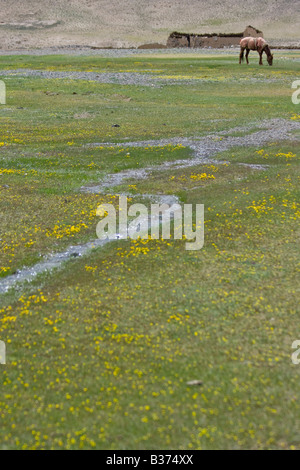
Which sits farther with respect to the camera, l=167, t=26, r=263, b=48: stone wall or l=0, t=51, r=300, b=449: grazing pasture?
l=167, t=26, r=263, b=48: stone wall

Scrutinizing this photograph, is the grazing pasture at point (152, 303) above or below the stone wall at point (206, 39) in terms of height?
below

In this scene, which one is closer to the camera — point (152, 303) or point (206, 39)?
point (152, 303)

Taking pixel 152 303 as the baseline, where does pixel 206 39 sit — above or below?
above

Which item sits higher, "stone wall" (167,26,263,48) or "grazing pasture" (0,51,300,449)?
"stone wall" (167,26,263,48)

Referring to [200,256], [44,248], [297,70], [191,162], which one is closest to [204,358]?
[200,256]

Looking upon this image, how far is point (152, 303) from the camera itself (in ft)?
45.8

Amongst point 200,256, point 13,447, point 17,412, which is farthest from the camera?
point 200,256

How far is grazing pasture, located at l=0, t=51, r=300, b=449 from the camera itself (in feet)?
31.9

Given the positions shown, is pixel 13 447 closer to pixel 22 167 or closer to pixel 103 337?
pixel 103 337

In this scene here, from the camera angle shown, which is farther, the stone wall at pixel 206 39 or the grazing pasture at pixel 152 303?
the stone wall at pixel 206 39

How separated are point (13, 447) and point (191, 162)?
23009 millimetres

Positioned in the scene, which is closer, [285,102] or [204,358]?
[204,358]

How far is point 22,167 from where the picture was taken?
1141 inches

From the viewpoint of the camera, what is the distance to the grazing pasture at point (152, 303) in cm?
971
